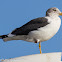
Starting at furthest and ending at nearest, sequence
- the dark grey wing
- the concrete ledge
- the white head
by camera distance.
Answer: the white head, the dark grey wing, the concrete ledge

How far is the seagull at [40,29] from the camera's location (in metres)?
8.19

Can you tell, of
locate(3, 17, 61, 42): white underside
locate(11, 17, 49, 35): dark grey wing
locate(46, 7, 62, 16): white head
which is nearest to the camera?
locate(3, 17, 61, 42): white underside

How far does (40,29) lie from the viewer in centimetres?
819

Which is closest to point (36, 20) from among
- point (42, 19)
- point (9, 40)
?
point (42, 19)

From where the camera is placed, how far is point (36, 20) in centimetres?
841

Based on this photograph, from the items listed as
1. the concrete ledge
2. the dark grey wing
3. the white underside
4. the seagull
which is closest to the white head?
the seagull

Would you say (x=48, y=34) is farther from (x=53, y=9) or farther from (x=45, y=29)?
(x=53, y=9)

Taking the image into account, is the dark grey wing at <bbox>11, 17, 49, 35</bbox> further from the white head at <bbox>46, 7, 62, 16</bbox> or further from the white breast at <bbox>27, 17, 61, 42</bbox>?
the white head at <bbox>46, 7, 62, 16</bbox>

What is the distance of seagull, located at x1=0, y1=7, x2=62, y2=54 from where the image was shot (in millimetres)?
8188

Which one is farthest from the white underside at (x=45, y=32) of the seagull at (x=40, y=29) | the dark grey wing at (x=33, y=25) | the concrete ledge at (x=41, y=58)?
the concrete ledge at (x=41, y=58)

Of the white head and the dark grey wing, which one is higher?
the white head

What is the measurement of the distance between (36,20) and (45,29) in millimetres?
543

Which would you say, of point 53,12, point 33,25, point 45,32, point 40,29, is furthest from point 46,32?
point 53,12

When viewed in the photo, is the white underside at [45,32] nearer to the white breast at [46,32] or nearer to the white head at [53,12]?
the white breast at [46,32]
